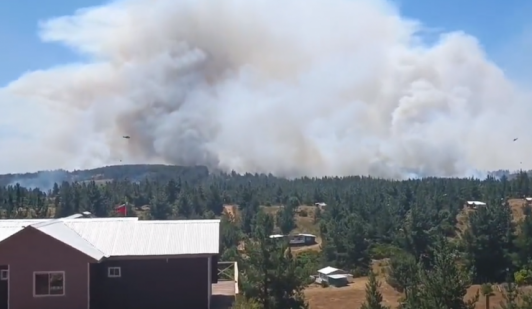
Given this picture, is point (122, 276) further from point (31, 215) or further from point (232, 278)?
point (31, 215)

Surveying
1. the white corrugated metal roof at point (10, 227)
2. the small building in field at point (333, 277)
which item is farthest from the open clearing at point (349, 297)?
the white corrugated metal roof at point (10, 227)

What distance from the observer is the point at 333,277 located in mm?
47781

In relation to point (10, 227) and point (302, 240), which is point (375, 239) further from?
point (10, 227)

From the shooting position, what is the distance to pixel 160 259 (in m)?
21.7

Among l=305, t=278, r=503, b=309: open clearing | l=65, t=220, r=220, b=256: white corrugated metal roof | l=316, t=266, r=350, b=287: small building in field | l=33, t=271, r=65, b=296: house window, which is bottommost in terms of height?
l=305, t=278, r=503, b=309: open clearing

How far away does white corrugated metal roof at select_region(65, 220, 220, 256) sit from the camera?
21.7 meters

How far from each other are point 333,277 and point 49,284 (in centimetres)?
2942

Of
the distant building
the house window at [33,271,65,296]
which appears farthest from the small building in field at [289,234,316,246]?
the house window at [33,271,65,296]

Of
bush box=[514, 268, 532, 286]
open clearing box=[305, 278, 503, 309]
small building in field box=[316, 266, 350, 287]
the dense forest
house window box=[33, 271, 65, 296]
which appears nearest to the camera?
house window box=[33, 271, 65, 296]

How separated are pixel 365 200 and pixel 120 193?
39486 mm

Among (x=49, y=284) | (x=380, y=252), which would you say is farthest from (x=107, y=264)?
(x=380, y=252)

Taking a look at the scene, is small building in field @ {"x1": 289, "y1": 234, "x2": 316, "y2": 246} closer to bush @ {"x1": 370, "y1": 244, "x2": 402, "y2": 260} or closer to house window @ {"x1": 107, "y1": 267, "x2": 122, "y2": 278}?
bush @ {"x1": 370, "y1": 244, "x2": 402, "y2": 260}

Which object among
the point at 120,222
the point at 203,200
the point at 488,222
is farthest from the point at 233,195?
the point at 120,222

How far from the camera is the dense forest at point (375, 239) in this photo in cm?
2386
